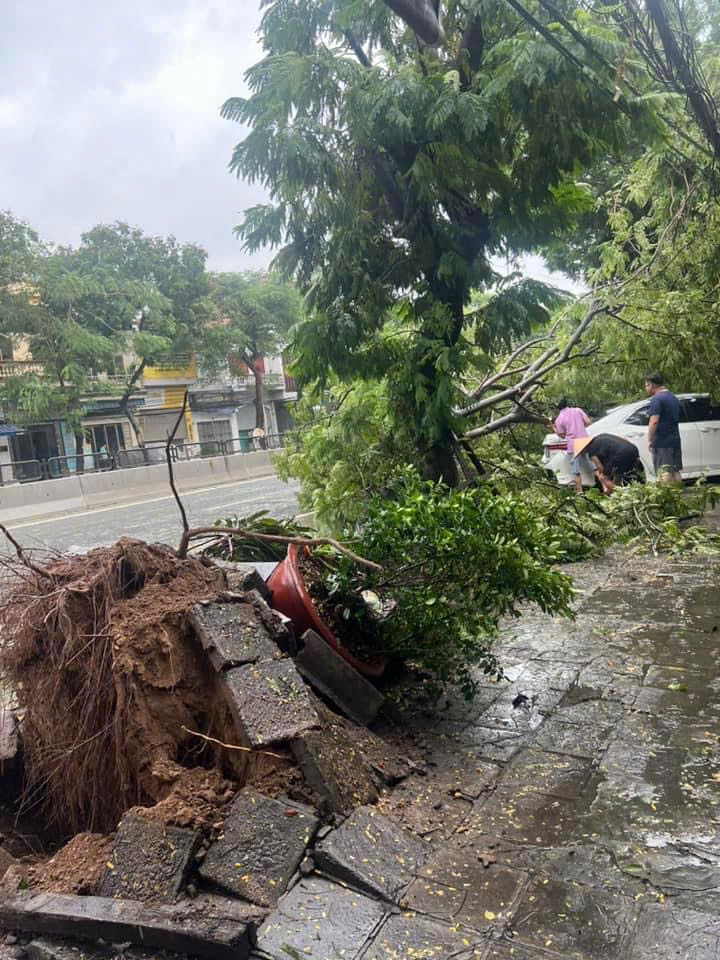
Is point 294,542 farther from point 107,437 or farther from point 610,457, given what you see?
point 107,437

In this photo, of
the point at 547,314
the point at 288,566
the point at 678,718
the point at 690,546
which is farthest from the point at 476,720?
the point at 690,546

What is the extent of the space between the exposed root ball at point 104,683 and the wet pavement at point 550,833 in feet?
3.14

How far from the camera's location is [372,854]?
107 inches

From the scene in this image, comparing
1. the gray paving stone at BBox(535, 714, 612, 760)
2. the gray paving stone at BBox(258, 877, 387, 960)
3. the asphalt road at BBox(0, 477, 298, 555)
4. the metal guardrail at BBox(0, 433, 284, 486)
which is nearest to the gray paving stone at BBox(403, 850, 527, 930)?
the gray paving stone at BBox(258, 877, 387, 960)

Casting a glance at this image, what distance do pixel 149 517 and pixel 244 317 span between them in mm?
25223

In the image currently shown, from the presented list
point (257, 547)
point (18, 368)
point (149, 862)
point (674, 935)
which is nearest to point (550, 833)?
point (674, 935)

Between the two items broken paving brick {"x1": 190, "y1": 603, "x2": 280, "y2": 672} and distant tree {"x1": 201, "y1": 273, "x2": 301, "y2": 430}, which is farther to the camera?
distant tree {"x1": 201, "y1": 273, "x2": 301, "y2": 430}

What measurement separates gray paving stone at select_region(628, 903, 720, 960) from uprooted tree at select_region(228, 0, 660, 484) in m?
4.17

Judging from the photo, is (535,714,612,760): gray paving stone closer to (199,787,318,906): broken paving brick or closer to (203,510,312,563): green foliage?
(199,787,318,906): broken paving brick

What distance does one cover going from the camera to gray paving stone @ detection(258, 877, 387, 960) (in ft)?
7.71

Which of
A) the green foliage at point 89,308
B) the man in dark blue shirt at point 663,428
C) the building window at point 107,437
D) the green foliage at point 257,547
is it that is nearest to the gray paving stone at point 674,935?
the green foliage at point 257,547

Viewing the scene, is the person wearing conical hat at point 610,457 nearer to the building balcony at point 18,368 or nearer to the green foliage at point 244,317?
the building balcony at point 18,368

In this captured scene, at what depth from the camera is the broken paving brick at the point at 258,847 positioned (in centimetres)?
262

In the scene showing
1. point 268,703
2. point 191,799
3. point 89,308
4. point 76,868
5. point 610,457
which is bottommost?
point 76,868
